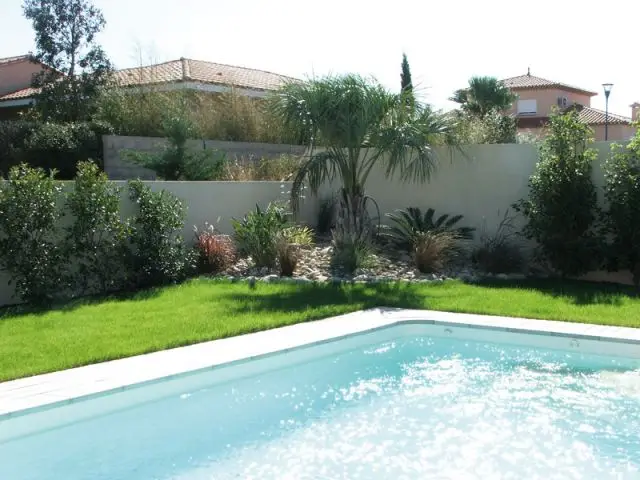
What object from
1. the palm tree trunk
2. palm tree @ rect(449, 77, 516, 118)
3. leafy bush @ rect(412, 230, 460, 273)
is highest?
palm tree @ rect(449, 77, 516, 118)

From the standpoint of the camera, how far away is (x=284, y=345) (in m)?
8.27

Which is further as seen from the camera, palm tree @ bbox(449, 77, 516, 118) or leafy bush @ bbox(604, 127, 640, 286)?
palm tree @ bbox(449, 77, 516, 118)

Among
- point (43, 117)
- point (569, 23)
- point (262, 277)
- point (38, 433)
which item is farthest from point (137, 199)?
point (43, 117)

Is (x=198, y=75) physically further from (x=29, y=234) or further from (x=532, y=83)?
(x=532, y=83)

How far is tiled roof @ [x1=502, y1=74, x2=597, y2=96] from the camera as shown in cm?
5325

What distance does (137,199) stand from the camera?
12.5 metres

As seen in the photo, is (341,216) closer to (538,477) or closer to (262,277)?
(262,277)

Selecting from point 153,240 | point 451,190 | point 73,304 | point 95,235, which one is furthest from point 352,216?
point 73,304

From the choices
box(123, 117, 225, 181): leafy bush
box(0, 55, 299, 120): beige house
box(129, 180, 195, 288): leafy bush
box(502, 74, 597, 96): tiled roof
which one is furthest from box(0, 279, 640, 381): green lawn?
box(502, 74, 597, 96): tiled roof

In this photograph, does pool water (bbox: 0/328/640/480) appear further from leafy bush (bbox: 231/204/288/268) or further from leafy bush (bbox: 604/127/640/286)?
leafy bush (bbox: 231/204/288/268)

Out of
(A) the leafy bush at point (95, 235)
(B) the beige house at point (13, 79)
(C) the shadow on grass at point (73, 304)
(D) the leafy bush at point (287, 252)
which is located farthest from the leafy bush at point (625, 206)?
(B) the beige house at point (13, 79)

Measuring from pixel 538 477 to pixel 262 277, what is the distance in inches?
321

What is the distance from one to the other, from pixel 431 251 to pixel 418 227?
1.36 m

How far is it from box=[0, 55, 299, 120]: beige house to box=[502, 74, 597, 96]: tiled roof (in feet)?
84.6
